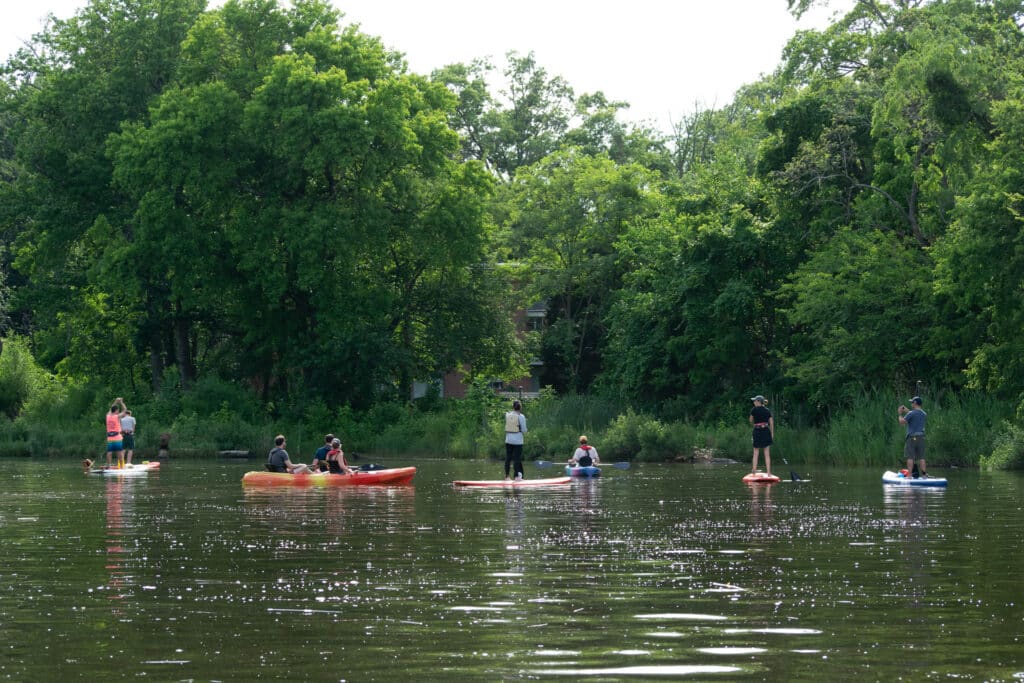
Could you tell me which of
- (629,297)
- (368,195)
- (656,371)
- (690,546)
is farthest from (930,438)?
(368,195)

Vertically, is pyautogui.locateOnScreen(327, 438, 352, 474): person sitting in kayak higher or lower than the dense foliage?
lower

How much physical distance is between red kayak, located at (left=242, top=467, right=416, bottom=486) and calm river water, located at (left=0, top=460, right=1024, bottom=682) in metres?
6.87

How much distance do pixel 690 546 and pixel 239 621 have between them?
7.07 metres

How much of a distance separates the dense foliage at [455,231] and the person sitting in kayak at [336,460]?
52.7 feet

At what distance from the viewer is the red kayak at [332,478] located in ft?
106

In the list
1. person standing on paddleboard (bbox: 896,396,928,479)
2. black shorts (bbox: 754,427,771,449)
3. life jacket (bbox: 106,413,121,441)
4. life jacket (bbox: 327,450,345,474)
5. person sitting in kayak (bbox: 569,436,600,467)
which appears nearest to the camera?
person standing on paddleboard (bbox: 896,396,928,479)

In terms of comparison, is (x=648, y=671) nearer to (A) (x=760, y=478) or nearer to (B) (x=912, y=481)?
(B) (x=912, y=481)

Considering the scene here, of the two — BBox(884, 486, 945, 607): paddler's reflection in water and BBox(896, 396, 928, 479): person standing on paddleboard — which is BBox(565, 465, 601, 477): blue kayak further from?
BBox(884, 486, 945, 607): paddler's reflection in water

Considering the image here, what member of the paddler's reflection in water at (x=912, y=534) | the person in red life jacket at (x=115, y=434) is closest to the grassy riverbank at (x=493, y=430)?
the paddler's reflection in water at (x=912, y=534)

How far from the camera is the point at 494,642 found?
10773 millimetres

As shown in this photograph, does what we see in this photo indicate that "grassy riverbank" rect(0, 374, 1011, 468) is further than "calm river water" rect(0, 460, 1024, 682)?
Yes

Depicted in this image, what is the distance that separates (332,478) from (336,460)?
585mm

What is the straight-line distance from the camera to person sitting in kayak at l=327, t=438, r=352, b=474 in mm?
33031

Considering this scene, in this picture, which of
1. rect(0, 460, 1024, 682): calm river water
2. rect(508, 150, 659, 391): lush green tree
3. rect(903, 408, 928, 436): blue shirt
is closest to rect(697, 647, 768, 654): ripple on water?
rect(0, 460, 1024, 682): calm river water
